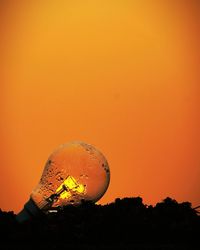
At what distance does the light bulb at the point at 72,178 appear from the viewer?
6.44 feet

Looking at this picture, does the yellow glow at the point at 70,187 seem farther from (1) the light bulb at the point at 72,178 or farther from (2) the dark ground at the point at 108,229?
(2) the dark ground at the point at 108,229

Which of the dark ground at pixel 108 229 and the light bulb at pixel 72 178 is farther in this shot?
the light bulb at pixel 72 178

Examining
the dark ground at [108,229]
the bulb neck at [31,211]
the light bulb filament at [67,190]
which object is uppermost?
the light bulb filament at [67,190]

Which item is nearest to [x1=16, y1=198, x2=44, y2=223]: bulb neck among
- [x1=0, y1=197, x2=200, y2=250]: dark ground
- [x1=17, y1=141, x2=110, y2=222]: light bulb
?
[x1=17, y1=141, x2=110, y2=222]: light bulb

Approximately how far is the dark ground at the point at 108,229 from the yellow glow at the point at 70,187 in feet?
1.02

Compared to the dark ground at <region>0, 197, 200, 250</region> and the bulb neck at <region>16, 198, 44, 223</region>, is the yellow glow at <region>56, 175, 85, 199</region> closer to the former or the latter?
the bulb neck at <region>16, 198, 44, 223</region>

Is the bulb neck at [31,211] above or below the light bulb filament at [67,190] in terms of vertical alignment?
below

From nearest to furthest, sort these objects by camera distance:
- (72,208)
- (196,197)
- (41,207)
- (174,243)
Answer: (174,243), (72,208), (41,207), (196,197)

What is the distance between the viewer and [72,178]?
6.47 feet

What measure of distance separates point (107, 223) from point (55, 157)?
58cm

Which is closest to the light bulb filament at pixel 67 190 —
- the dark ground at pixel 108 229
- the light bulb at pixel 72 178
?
the light bulb at pixel 72 178

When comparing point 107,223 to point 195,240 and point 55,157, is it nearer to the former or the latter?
point 195,240

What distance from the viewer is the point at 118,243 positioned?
135cm

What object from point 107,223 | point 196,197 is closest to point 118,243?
point 107,223
